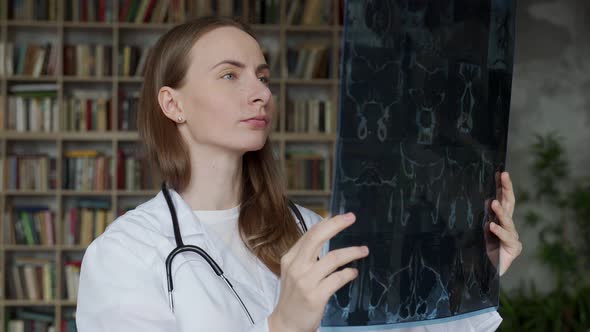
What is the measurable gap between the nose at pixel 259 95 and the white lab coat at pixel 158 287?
27 cm

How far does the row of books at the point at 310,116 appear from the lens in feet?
16.5

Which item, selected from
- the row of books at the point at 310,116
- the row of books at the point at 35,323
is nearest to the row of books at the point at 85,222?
the row of books at the point at 35,323

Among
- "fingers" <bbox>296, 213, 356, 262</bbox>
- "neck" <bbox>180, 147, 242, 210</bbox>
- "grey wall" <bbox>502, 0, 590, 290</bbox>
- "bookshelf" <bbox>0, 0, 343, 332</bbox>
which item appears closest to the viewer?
"fingers" <bbox>296, 213, 356, 262</bbox>

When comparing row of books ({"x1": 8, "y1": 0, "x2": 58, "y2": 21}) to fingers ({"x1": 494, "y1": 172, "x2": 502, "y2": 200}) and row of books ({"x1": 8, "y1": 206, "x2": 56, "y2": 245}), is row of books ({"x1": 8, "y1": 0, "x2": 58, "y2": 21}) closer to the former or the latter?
row of books ({"x1": 8, "y1": 206, "x2": 56, "y2": 245})

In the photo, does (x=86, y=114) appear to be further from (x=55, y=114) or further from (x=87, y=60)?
(x=87, y=60)

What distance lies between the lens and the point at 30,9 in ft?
16.0

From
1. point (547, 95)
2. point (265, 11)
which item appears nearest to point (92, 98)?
point (265, 11)

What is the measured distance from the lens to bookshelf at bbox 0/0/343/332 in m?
4.84

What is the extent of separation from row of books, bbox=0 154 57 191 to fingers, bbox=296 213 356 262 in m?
4.34

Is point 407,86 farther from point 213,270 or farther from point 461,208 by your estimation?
point 213,270

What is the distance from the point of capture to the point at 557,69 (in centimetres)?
531

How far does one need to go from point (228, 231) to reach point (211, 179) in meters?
0.12

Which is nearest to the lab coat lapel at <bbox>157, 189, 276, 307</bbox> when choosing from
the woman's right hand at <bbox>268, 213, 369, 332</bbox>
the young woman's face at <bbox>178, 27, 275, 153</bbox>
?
the young woman's face at <bbox>178, 27, 275, 153</bbox>

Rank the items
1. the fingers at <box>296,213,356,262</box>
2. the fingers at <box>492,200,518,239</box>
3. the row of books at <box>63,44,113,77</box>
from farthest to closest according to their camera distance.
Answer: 1. the row of books at <box>63,44,113,77</box>
2. the fingers at <box>492,200,518,239</box>
3. the fingers at <box>296,213,356,262</box>
